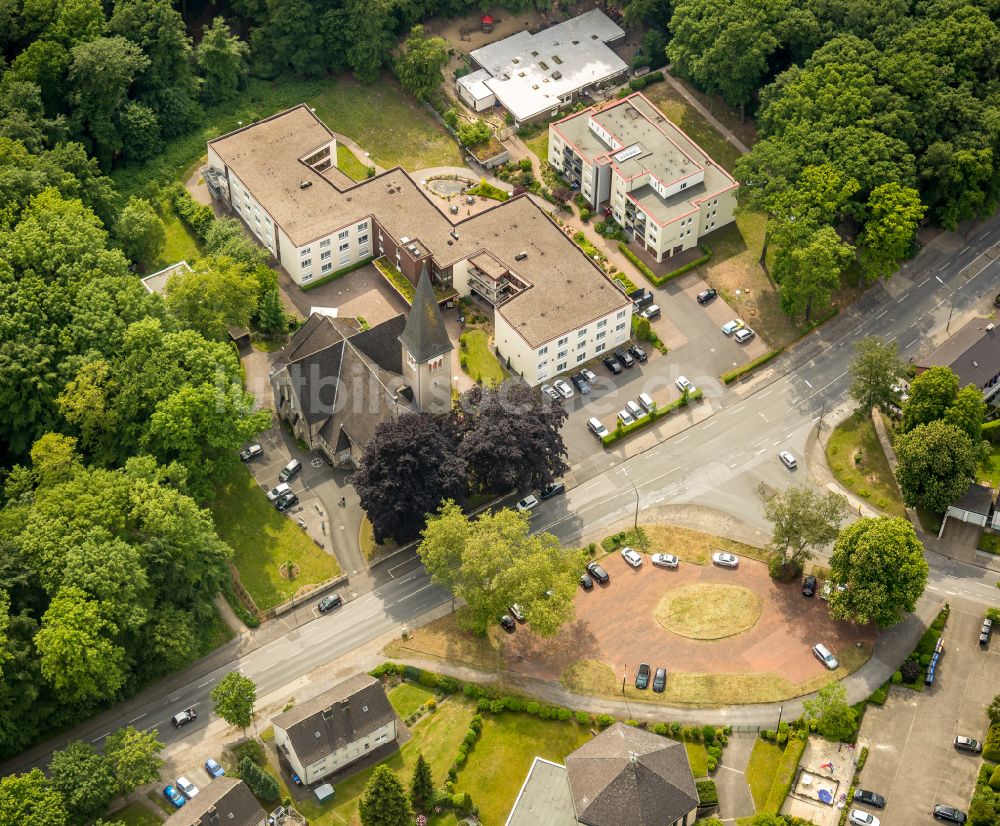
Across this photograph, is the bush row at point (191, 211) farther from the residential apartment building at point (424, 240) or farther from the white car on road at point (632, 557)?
the white car on road at point (632, 557)

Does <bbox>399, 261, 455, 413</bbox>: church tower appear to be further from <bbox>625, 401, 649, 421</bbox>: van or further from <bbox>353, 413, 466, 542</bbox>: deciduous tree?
<bbox>625, 401, 649, 421</bbox>: van

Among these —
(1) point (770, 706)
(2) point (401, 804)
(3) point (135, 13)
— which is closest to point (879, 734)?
(1) point (770, 706)

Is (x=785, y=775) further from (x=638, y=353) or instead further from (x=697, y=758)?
(x=638, y=353)

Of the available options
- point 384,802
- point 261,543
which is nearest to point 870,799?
point 384,802

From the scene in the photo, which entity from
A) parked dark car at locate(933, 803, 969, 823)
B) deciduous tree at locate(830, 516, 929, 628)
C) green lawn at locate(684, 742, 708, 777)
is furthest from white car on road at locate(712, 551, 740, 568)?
parked dark car at locate(933, 803, 969, 823)

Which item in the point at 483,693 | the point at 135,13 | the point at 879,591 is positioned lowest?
the point at 483,693

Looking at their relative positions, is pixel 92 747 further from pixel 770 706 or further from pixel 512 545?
pixel 770 706
